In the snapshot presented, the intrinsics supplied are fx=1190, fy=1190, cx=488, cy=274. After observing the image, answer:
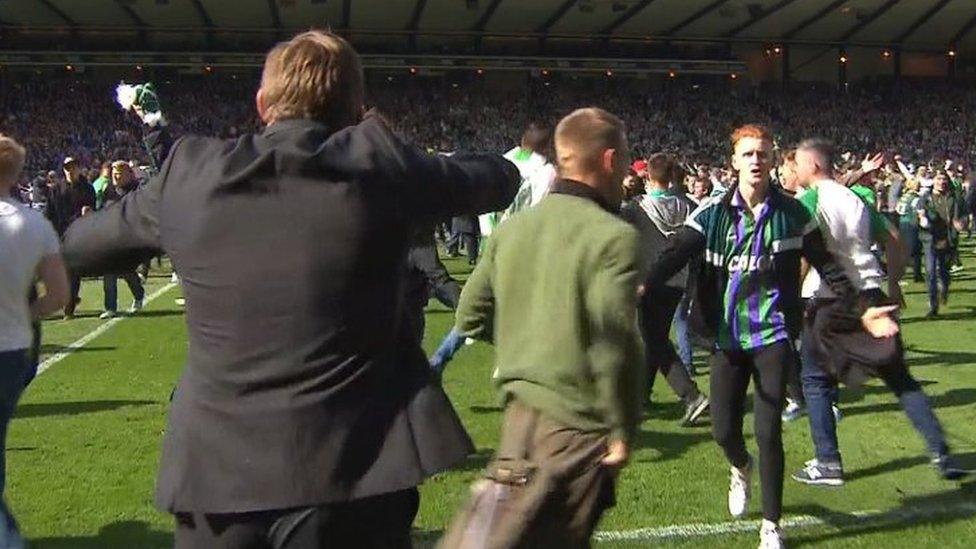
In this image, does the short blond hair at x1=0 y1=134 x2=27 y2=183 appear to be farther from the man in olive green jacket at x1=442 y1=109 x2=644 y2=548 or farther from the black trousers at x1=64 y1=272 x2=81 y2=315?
the man in olive green jacket at x1=442 y1=109 x2=644 y2=548

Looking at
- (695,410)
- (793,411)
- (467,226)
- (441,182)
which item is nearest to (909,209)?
(467,226)

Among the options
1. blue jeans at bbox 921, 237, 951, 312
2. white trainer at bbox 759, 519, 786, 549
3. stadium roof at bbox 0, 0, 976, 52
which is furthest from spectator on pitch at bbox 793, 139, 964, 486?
stadium roof at bbox 0, 0, 976, 52

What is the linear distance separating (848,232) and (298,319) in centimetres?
442

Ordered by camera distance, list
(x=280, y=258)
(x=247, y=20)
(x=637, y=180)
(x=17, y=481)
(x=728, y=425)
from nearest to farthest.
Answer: (x=280, y=258) → (x=728, y=425) → (x=17, y=481) → (x=637, y=180) → (x=247, y=20)

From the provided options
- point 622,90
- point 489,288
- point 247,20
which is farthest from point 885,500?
point 622,90

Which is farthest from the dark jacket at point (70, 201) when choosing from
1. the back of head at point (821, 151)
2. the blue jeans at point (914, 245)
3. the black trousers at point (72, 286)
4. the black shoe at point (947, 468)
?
the black shoe at point (947, 468)

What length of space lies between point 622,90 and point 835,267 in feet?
154

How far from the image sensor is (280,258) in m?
2.34

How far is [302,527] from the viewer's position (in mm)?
2379

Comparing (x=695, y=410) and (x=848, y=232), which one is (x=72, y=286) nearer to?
(x=848, y=232)

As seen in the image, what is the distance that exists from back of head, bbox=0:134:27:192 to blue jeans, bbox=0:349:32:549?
66cm

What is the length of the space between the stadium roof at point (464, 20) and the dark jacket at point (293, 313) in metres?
42.4

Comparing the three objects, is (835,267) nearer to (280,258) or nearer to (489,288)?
(489,288)

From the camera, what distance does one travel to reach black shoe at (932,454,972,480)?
646 centimetres
